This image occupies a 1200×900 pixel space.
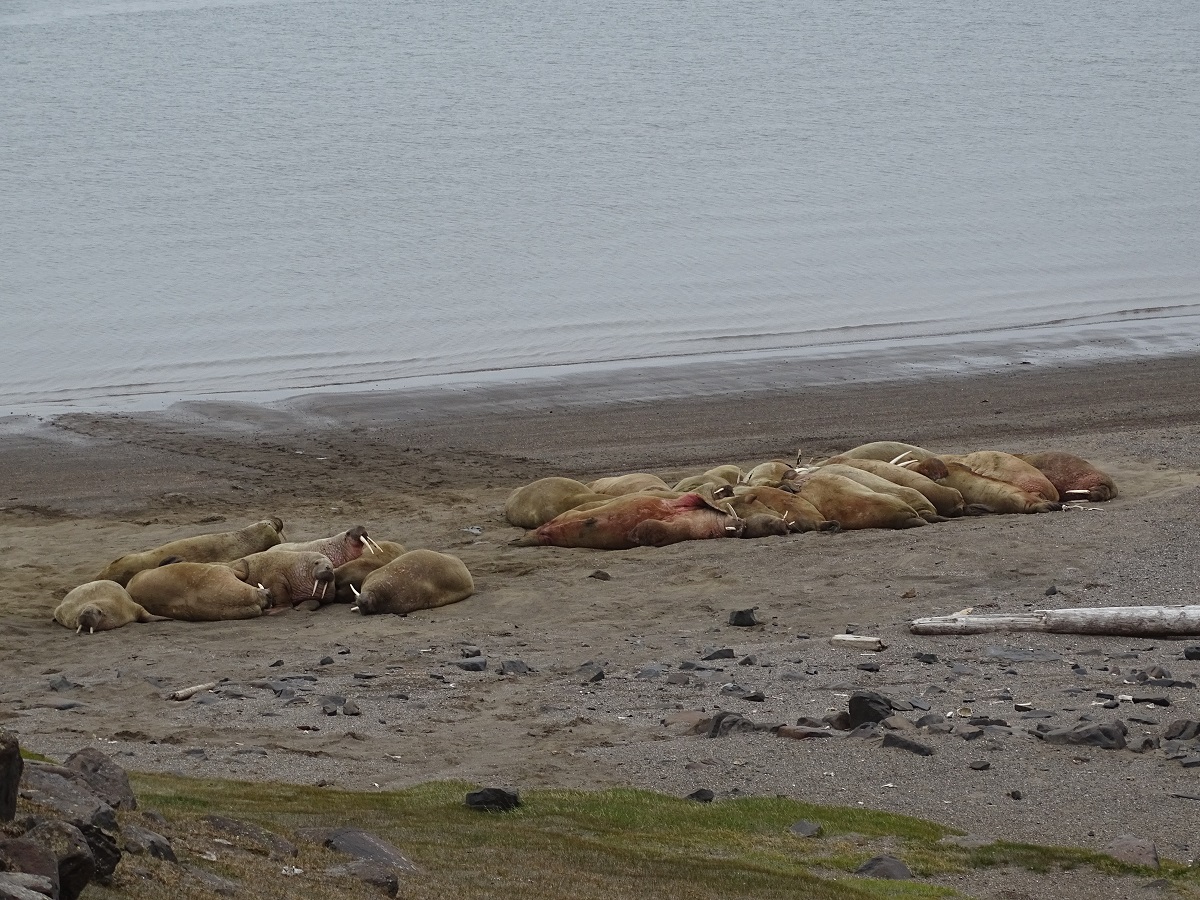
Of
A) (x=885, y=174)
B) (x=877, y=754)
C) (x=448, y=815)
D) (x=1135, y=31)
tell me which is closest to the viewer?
(x=448, y=815)

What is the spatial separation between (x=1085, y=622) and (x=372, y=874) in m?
6.18

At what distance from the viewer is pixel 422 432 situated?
1881cm

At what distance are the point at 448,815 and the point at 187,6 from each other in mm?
76625

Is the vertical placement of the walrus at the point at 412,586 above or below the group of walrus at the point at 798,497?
below

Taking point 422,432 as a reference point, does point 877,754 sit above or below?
below

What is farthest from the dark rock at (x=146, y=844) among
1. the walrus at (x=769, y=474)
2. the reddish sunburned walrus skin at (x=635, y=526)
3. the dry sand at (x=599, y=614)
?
the walrus at (x=769, y=474)

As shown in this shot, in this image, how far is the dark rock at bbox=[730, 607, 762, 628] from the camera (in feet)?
36.2

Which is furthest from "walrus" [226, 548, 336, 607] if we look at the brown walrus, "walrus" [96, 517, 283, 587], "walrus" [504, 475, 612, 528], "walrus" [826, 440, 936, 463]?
"walrus" [826, 440, 936, 463]

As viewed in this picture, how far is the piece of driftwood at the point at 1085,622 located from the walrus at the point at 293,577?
14.5 feet

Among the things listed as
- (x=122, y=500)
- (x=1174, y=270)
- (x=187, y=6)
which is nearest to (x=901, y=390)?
(x=122, y=500)

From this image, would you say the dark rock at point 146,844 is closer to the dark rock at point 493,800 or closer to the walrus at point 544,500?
the dark rock at point 493,800

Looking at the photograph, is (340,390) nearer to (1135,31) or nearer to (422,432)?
(422,432)

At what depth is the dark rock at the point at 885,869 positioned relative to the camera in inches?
257

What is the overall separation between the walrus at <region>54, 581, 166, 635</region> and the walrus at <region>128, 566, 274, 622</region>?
10 cm
